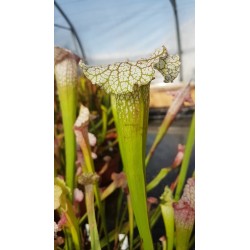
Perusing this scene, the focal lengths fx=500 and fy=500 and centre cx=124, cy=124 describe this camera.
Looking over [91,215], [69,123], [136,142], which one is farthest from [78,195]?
[136,142]

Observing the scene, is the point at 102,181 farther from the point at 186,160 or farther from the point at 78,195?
the point at 186,160

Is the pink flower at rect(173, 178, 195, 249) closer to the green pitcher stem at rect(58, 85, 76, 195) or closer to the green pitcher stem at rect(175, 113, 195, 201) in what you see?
the green pitcher stem at rect(175, 113, 195, 201)

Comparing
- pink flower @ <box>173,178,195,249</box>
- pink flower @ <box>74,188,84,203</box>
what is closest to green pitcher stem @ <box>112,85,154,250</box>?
pink flower @ <box>173,178,195,249</box>

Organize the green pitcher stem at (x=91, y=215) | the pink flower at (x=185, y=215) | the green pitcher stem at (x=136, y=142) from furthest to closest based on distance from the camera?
the green pitcher stem at (x=91, y=215) → the pink flower at (x=185, y=215) → the green pitcher stem at (x=136, y=142)

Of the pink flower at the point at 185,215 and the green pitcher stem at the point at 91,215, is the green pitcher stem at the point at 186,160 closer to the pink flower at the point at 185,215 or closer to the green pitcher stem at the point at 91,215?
the pink flower at the point at 185,215

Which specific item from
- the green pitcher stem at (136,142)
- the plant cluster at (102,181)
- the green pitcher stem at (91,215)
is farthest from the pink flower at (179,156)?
the green pitcher stem at (91,215)

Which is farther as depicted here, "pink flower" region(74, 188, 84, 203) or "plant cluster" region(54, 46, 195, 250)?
"pink flower" region(74, 188, 84, 203)
